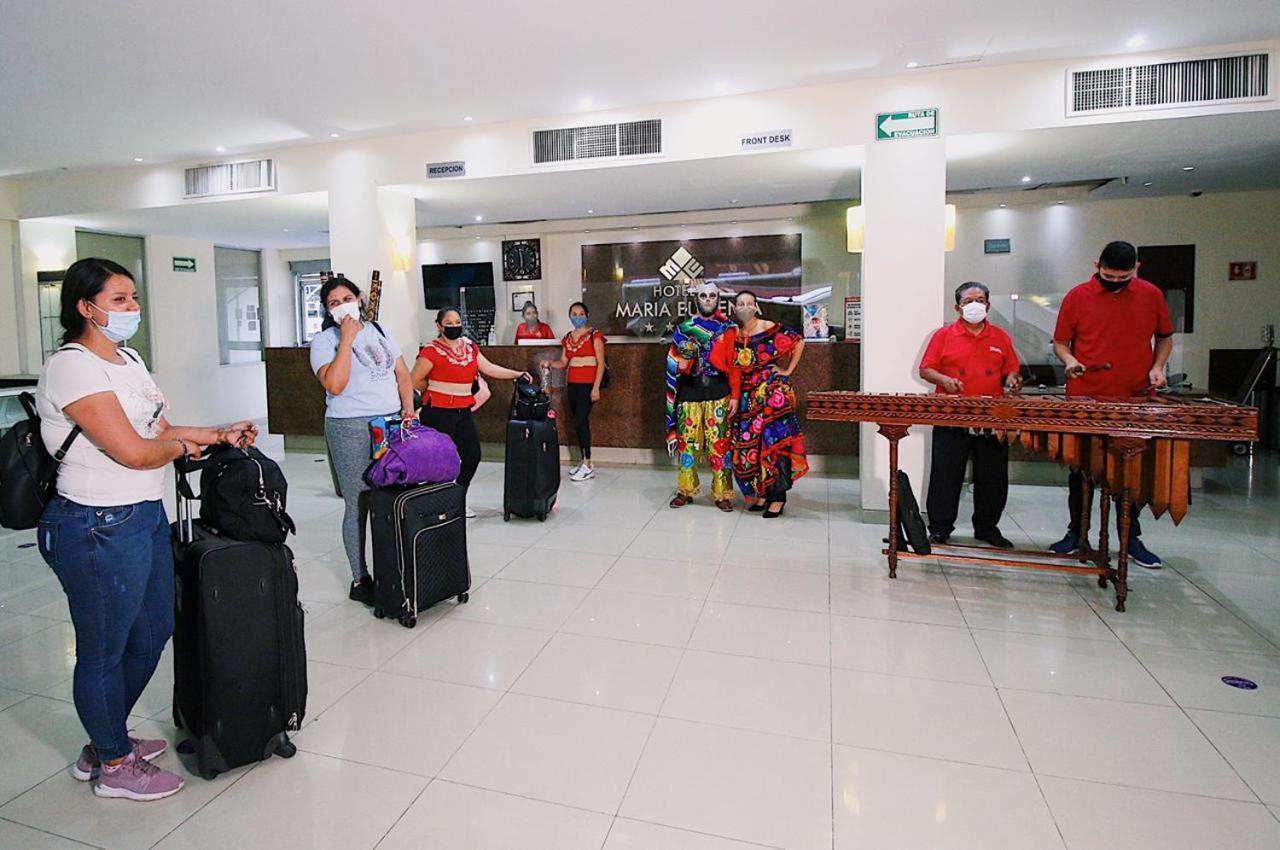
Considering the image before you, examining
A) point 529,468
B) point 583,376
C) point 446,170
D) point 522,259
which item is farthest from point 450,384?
point 522,259

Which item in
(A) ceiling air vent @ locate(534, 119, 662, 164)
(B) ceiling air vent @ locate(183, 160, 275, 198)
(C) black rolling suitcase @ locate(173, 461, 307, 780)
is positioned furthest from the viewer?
(B) ceiling air vent @ locate(183, 160, 275, 198)

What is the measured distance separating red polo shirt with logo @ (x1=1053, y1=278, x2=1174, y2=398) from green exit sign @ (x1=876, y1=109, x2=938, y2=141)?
64.4 inches

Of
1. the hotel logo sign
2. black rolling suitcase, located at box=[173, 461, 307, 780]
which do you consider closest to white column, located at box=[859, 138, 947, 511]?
black rolling suitcase, located at box=[173, 461, 307, 780]

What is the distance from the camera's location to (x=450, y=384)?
14.7ft

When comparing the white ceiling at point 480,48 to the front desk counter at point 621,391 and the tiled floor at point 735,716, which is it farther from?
the tiled floor at point 735,716

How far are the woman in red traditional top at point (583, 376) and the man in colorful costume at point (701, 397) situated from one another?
1.42 meters

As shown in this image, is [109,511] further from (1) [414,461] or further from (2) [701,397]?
(2) [701,397]

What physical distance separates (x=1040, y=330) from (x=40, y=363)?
10837 mm

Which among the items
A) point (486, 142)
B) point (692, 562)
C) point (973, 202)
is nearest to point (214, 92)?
point (486, 142)

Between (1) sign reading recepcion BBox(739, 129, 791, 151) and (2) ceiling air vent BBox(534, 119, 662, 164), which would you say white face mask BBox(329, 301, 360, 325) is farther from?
(1) sign reading recepcion BBox(739, 129, 791, 151)

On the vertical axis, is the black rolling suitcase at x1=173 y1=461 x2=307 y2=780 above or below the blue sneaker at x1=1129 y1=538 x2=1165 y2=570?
above

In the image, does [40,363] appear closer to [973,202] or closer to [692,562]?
[692,562]

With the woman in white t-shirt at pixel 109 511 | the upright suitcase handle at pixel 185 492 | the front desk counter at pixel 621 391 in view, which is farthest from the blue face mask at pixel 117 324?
the front desk counter at pixel 621 391

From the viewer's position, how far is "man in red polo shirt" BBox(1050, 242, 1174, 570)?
3.76 meters
